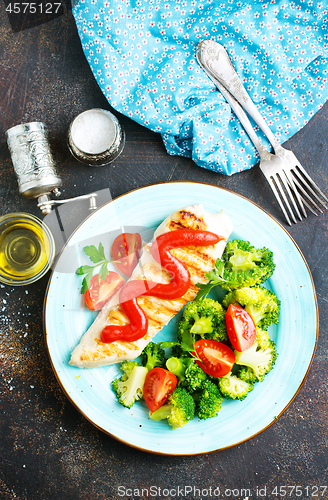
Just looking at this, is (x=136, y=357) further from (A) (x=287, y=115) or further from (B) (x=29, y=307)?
(A) (x=287, y=115)

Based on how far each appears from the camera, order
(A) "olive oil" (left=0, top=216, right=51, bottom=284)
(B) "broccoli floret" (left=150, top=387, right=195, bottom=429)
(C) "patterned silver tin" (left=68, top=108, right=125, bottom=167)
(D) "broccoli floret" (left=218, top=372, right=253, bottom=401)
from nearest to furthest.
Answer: (B) "broccoli floret" (left=150, top=387, right=195, bottom=429) → (D) "broccoli floret" (left=218, top=372, right=253, bottom=401) → (C) "patterned silver tin" (left=68, top=108, right=125, bottom=167) → (A) "olive oil" (left=0, top=216, right=51, bottom=284)

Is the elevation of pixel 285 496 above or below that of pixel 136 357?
below

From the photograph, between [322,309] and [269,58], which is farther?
[322,309]

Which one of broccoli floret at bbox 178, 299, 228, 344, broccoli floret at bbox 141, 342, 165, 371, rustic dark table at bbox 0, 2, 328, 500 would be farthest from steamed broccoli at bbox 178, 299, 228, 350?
rustic dark table at bbox 0, 2, 328, 500

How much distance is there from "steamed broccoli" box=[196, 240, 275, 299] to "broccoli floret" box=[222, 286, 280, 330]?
0.07m

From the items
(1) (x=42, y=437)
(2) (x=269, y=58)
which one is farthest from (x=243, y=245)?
(1) (x=42, y=437)

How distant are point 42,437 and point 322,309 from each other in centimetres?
291

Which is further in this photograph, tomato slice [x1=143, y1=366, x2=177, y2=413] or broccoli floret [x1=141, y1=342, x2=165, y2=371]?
broccoli floret [x1=141, y1=342, x2=165, y2=371]

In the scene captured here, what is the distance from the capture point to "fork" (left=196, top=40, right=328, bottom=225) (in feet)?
8.81

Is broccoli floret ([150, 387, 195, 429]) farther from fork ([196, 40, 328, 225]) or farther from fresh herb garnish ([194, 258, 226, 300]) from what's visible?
fork ([196, 40, 328, 225])

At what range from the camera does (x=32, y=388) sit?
281 centimetres

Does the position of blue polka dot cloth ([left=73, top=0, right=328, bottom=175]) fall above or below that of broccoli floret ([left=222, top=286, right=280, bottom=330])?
above

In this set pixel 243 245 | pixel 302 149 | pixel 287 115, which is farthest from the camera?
pixel 302 149

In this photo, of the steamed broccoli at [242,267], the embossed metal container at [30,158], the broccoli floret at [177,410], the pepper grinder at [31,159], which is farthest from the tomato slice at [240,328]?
the embossed metal container at [30,158]
